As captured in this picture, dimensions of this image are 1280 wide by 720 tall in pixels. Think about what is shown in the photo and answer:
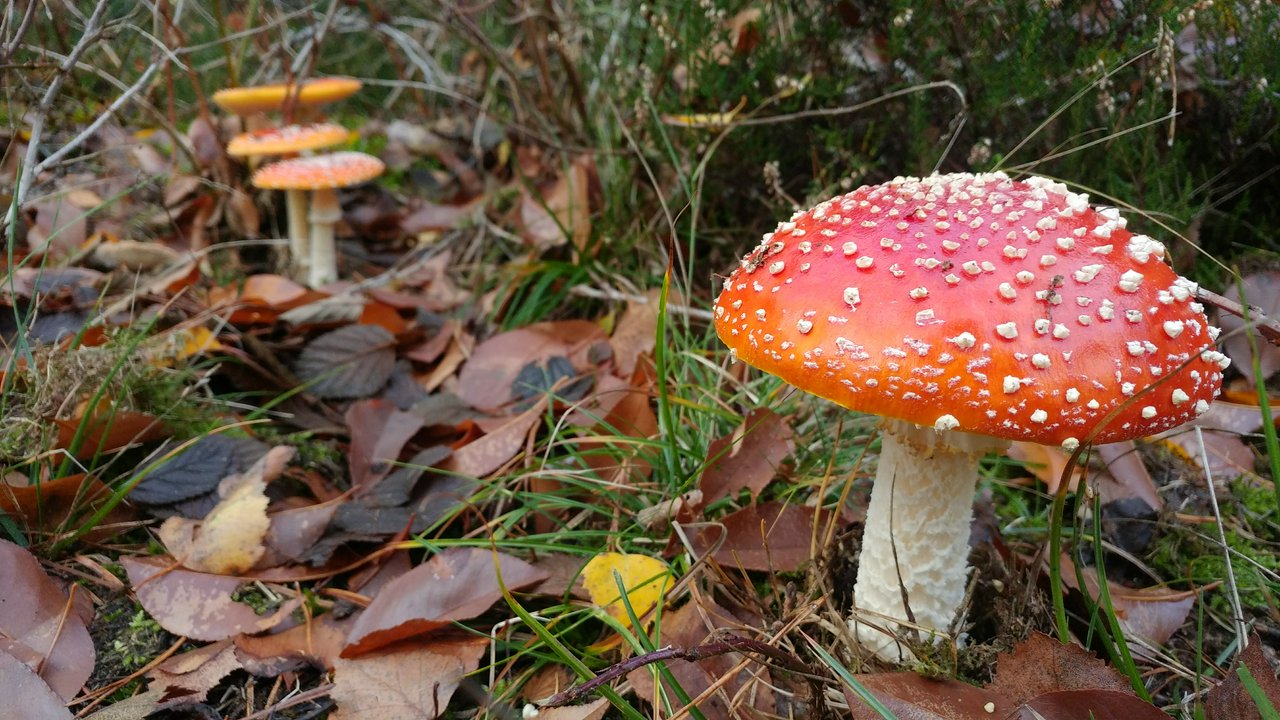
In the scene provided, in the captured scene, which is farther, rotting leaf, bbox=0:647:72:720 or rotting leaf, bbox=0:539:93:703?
rotting leaf, bbox=0:539:93:703

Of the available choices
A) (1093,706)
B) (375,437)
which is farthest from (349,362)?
(1093,706)

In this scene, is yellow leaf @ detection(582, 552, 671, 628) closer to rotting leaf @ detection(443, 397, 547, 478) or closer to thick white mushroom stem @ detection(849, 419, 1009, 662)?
thick white mushroom stem @ detection(849, 419, 1009, 662)

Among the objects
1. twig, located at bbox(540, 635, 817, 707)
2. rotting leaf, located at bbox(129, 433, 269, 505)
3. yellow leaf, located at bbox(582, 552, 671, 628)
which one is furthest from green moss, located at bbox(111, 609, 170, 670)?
twig, located at bbox(540, 635, 817, 707)

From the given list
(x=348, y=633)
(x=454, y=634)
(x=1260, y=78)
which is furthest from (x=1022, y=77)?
(x=348, y=633)

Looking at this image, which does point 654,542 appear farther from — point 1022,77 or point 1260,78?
point 1260,78

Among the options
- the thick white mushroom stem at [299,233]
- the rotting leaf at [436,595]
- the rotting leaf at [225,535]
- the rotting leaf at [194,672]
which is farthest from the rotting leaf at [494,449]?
the thick white mushroom stem at [299,233]

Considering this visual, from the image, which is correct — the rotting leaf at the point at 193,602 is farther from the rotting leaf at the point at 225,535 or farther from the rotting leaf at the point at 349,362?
the rotting leaf at the point at 349,362

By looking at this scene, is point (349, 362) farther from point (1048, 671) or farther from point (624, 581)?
point (1048, 671)
